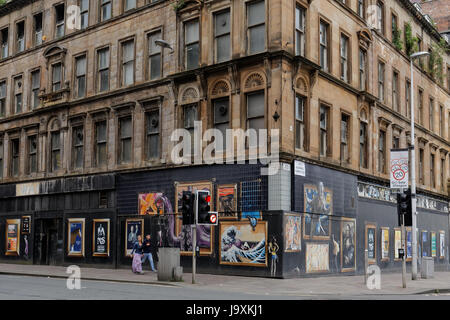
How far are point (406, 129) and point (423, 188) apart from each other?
14.9ft

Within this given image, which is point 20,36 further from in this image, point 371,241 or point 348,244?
point 371,241

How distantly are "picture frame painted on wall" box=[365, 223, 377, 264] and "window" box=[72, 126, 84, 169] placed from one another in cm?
1500

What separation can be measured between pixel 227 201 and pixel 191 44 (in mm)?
7363

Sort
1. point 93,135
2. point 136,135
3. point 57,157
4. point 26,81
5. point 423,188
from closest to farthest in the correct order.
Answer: point 136,135
point 93,135
point 57,157
point 26,81
point 423,188

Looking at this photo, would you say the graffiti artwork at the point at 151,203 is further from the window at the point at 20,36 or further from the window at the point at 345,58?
the window at the point at 20,36

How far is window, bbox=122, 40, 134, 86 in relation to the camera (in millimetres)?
30078

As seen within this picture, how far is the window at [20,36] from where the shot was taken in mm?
36938

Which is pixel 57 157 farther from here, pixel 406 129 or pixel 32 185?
pixel 406 129

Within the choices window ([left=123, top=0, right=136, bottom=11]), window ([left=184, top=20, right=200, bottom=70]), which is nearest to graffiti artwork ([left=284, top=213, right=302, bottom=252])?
window ([left=184, top=20, right=200, bottom=70])

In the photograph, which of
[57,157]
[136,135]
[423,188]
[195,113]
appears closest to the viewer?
[195,113]

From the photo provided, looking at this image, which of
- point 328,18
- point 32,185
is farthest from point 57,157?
point 328,18

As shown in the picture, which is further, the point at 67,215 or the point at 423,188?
the point at 423,188

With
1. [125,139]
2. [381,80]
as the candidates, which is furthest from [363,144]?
[125,139]

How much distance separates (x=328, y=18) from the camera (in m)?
27.9
